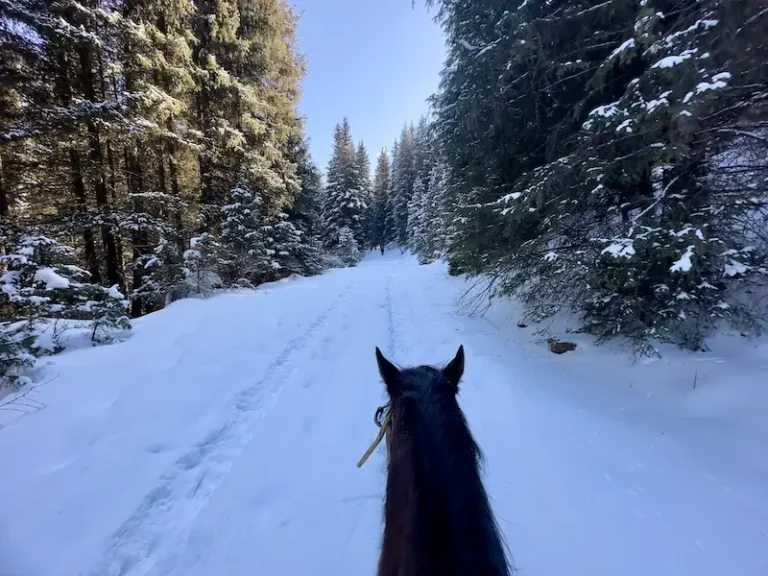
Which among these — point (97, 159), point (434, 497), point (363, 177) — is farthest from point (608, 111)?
point (363, 177)

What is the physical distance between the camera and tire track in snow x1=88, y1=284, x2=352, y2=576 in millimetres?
2156

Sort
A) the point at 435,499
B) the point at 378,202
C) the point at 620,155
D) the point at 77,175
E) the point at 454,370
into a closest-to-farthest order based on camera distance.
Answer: the point at 435,499 → the point at 454,370 → the point at 620,155 → the point at 77,175 → the point at 378,202

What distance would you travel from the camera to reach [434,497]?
3.44 ft

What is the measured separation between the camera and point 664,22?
12.5 feet

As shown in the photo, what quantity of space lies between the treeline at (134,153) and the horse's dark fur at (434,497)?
17.3ft

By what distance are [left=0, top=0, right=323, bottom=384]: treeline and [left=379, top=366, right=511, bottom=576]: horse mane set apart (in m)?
5.27

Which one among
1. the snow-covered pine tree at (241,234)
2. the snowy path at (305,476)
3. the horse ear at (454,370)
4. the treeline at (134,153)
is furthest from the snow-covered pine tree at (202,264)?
the horse ear at (454,370)

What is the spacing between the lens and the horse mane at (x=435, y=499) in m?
0.93

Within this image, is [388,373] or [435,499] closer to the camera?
[435,499]

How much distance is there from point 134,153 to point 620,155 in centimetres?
1079

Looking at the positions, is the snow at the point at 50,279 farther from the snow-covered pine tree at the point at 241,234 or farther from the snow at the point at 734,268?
the snow at the point at 734,268

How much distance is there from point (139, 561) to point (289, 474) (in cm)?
108

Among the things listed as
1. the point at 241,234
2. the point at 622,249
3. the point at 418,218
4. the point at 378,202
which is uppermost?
the point at 378,202

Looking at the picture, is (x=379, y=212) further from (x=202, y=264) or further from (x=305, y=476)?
(x=305, y=476)
